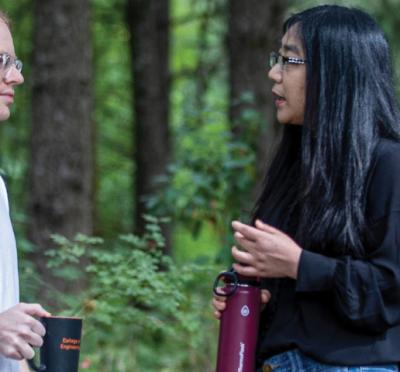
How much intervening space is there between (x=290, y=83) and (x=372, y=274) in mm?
721

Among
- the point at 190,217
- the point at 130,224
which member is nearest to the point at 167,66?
the point at 130,224

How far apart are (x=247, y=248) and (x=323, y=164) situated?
0.38m

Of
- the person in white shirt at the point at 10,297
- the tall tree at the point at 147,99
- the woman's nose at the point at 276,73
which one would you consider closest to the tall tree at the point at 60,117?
the person in white shirt at the point at 10,297

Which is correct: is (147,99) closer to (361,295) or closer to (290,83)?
(290,83)

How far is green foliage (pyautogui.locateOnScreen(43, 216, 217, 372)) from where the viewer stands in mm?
5398

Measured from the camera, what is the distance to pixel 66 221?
8070mm

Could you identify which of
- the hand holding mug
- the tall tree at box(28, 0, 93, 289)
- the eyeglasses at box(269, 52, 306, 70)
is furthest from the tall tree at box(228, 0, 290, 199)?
the hand holding mug

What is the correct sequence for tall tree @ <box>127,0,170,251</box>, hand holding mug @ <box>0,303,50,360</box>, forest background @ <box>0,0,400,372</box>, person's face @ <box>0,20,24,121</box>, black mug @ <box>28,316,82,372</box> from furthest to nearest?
tall tree @ <box>127,0,170,251</box> < forest background @ <box>0,0,400,372</box> < person's face @ <box>0,20,24,121</box> < black mug @ <box>28,316,82,372</box> < hand holding mug @ <box>0,303,50,360</box>

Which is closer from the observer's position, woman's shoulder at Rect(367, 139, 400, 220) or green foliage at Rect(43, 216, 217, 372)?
woman's shoulder at Rect(367, 139, 400, 220)

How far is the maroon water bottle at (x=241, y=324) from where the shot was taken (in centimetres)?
334

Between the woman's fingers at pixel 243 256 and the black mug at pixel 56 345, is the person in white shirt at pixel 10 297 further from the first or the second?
the woman's fingers at pixel 243 256

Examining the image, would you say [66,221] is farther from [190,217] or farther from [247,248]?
[247,248]

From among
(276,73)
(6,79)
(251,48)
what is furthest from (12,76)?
(251,48)

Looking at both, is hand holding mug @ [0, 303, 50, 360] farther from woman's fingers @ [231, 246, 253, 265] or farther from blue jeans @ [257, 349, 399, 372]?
blue jeans @ [257, 349, 399, 372]
